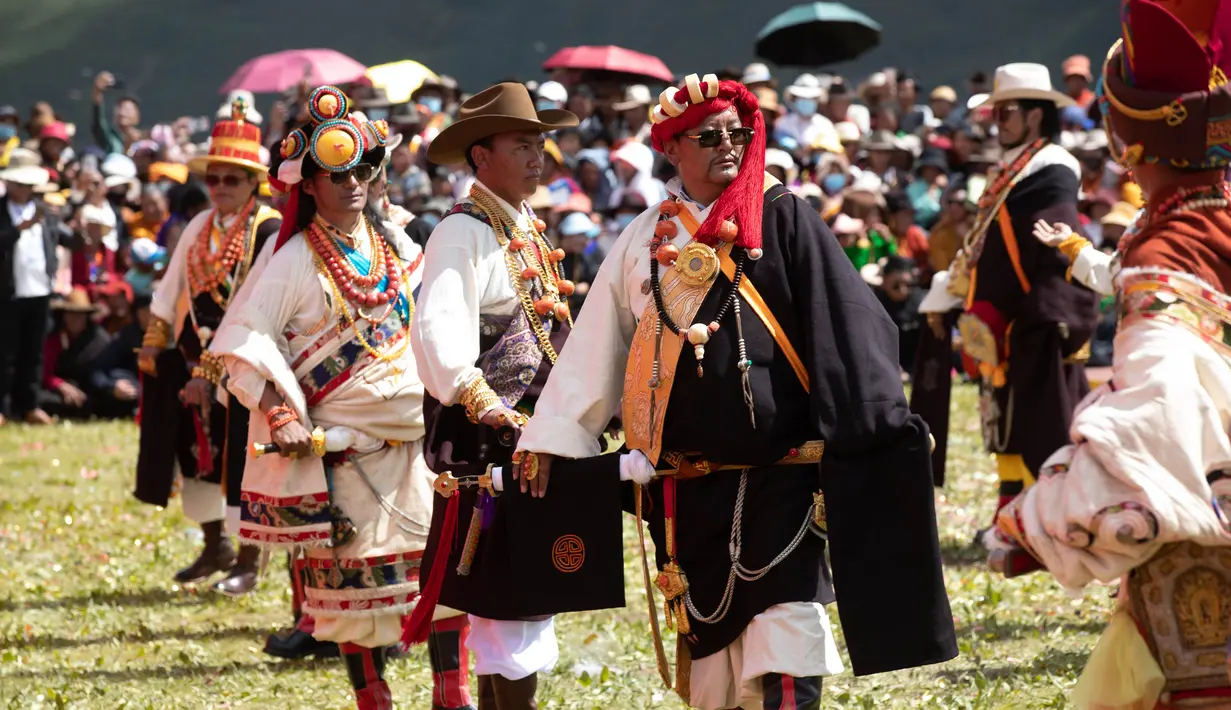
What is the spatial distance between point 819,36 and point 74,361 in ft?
32.1

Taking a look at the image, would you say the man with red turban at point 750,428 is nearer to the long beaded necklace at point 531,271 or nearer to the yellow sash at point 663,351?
the yellow sash at point 663,351

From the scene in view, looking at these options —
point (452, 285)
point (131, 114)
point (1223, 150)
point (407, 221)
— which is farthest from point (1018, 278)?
point (131, 114)

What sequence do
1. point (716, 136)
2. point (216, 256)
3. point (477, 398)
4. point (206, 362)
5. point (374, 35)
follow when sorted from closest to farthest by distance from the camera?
point (716, 136), point (477, 398), point (206, 362), point (216, 256), point (374, 35)

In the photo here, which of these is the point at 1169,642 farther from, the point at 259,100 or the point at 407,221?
the point at 259,100

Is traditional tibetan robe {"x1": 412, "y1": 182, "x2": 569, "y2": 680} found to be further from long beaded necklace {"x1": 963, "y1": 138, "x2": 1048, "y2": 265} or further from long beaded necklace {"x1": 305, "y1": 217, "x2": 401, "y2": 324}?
long beaded necklace {"x1": 963, "y1": 138, "x2": 1048, "y2": 265}

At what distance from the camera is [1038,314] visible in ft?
28.5

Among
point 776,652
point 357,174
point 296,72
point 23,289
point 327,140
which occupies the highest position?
point 296,72

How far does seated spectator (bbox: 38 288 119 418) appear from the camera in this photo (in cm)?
1688

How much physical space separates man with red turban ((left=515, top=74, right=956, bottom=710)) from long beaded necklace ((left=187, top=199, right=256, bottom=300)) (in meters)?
3.94

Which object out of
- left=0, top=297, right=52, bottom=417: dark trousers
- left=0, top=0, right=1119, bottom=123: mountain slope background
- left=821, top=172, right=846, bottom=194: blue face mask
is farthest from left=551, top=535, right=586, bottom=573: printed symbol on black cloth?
left=0, top=0, right=1119, bottom=123: mountain slope background

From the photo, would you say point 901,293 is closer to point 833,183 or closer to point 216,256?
point 833,183

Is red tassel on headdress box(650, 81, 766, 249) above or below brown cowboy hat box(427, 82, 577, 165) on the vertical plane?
below

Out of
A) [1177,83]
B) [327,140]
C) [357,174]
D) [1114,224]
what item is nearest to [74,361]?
[1114,224]

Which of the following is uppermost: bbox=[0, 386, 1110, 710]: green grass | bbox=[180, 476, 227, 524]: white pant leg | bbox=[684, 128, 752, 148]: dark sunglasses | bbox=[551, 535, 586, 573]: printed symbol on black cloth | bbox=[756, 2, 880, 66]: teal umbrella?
bbox=[756, 2, 880, 66]: teal umbrella
